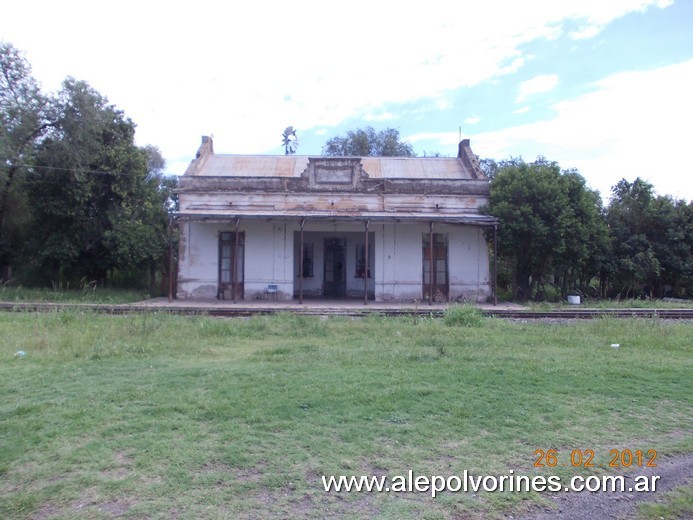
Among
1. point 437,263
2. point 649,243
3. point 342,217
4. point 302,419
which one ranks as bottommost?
point 302,419

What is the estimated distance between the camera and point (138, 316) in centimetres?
1230

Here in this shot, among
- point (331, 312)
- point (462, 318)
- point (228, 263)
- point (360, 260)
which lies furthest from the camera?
point (360, 260)

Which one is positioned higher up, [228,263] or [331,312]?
[228,263]

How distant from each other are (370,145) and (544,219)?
23914mm

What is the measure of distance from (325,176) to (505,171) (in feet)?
23.5

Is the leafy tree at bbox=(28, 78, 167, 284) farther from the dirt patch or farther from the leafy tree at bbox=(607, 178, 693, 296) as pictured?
the dirt patch

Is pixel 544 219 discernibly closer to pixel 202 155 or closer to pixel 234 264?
pixel 234 264

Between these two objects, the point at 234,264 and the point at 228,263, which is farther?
the point at 228,263

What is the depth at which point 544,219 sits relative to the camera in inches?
774

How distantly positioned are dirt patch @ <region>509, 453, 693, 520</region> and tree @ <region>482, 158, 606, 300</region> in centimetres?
1610

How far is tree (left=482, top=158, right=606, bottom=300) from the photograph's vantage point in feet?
63.6
